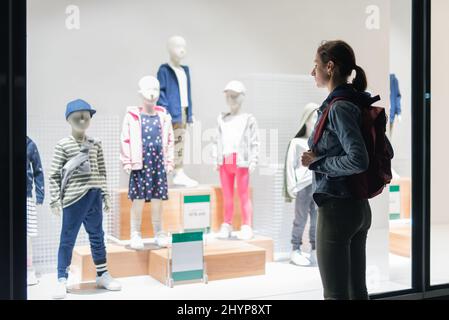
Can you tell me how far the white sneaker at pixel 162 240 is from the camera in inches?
150

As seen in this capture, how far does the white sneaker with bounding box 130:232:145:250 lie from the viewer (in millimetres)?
3767

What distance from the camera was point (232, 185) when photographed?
432cm

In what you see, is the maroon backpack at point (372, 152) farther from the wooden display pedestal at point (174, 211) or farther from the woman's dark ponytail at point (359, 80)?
the wooden display pedestal at point (174, 211)

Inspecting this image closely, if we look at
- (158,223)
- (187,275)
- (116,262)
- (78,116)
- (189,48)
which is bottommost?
(187,275)

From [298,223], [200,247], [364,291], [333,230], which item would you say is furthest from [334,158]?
[298,223]

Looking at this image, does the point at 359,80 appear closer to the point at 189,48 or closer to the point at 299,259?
the point at 189,48

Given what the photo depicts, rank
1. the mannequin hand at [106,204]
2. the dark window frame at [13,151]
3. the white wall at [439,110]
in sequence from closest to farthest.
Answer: the dark window frame at [13,151] → the mannequin hand at [106,204] → the white wall at [439,110]

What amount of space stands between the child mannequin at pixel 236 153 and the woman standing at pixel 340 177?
58.5 inches

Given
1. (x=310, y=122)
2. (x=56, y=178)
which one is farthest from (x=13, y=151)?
(x=310, y=122)

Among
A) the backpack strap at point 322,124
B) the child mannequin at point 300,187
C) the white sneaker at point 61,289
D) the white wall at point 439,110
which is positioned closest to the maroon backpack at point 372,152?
the backpack strap at point 322,124

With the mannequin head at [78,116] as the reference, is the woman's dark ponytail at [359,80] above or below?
above

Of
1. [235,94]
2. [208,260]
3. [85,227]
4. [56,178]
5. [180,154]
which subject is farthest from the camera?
[235,94]

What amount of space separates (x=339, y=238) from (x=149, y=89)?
1.82 m

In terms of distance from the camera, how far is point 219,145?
4270 millimetres
